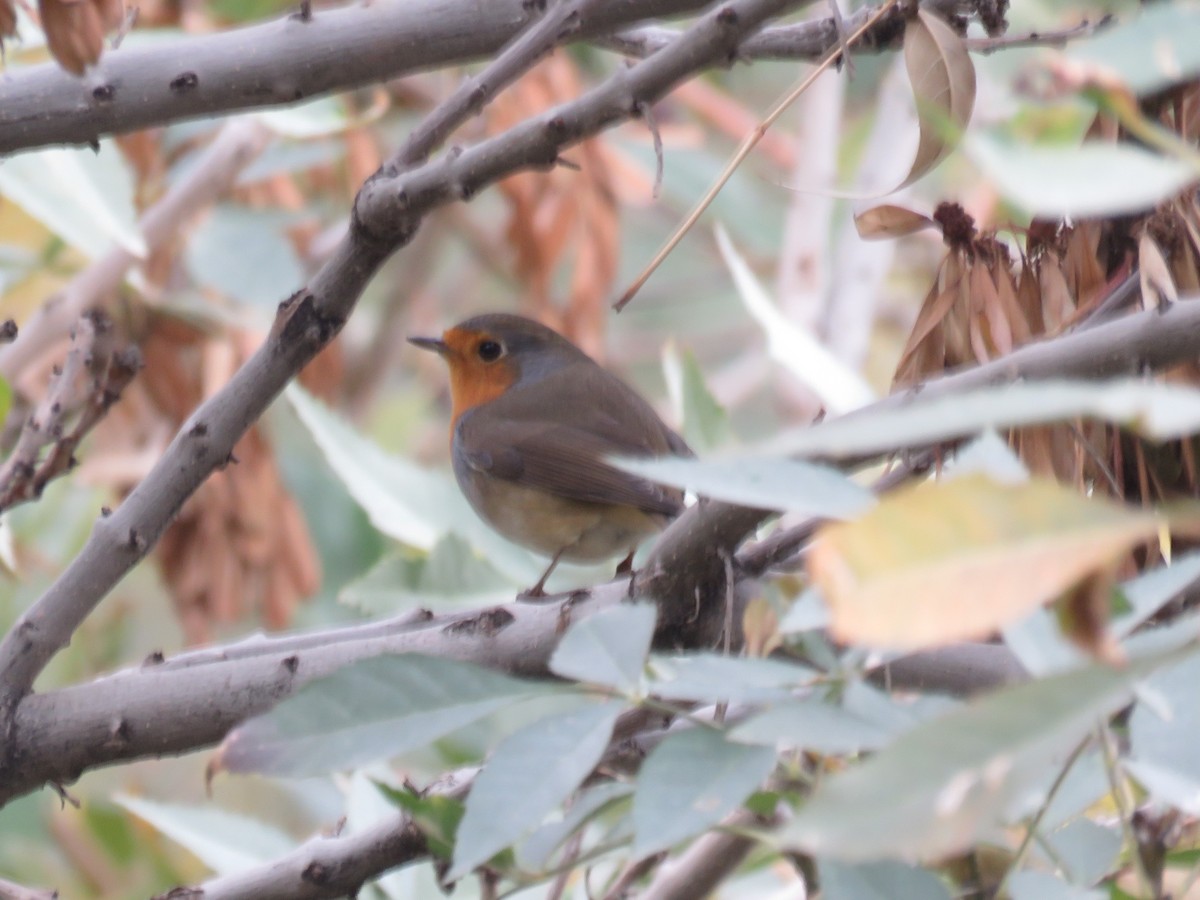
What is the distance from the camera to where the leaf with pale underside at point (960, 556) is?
23.4 inches

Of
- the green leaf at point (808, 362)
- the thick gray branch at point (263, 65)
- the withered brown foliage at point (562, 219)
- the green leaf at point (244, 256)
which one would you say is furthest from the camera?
the withered brown foliage at point (562, 219)

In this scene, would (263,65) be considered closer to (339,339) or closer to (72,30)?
(72,30)


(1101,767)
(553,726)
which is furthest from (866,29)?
(553,726)

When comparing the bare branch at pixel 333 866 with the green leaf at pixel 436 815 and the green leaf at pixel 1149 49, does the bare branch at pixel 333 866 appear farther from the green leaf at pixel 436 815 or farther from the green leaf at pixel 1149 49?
the green leaf at pixel 1149 49

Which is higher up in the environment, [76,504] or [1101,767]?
[76,504]

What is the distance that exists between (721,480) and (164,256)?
9.20 ft

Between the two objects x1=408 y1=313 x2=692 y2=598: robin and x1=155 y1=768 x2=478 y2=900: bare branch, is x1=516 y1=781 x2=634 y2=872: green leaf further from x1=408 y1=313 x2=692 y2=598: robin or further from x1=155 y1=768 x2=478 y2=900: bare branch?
x1=408 y1=313 x2=692 y2=598: robin

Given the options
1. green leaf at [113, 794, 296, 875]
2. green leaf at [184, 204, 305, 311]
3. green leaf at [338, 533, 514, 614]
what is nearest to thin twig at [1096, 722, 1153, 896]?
green leaf at [113, 794, 296, 875]

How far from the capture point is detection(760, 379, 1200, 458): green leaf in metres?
0.61

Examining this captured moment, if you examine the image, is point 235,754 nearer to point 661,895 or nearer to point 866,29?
point 661,895

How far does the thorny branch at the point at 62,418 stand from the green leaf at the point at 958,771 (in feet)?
4.38

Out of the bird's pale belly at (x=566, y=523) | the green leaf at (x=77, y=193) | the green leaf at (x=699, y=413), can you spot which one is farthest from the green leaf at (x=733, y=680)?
the bird's pale belly at (x=566, y=523)

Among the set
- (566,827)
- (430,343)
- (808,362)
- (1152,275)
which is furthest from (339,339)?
(566,827)

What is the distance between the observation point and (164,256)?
10.9ft
